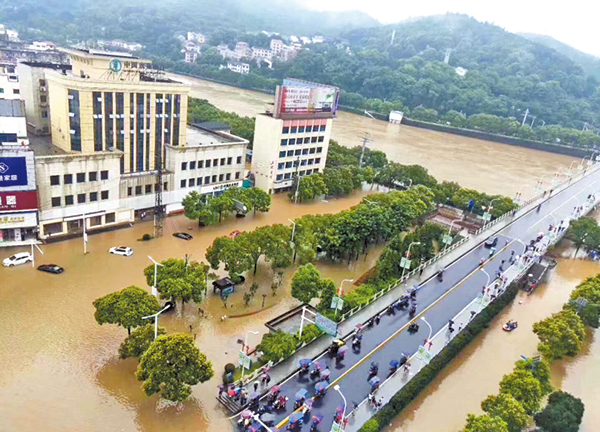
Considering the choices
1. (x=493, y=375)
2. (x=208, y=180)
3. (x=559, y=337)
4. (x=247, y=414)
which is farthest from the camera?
(x=208, y=180)

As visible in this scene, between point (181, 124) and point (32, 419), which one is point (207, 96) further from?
point (32, 419)

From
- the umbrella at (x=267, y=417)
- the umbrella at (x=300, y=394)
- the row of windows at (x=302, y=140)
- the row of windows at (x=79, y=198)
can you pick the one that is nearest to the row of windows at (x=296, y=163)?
the row of windows at (x=302, y=140)

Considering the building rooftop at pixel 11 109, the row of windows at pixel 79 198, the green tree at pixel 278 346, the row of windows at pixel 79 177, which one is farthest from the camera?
the building rooftop at pixel 11 109

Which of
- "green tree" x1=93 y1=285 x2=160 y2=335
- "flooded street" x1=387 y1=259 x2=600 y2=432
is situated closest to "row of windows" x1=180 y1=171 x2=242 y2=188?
"green tree" x1=93 y1=285 x2=160 y2=335

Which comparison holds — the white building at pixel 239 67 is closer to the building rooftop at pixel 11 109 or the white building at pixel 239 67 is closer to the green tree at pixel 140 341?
the building rooftop at pixel 11 109

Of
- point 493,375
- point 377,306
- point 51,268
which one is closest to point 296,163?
point 377,306

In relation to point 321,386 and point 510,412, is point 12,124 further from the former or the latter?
point 510,412

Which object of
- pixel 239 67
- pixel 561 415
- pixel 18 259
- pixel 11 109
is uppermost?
pixel 11 109
